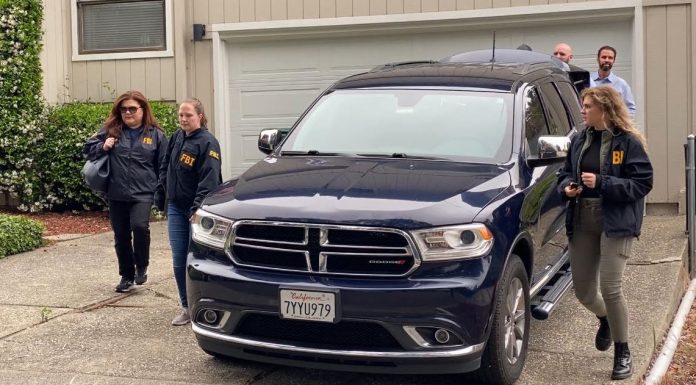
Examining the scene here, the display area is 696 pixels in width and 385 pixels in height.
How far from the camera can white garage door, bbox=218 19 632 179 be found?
11141 mm

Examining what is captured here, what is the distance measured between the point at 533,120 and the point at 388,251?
1.98 meters

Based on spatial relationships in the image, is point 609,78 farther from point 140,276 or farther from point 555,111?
point 140,276

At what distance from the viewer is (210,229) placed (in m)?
5.18

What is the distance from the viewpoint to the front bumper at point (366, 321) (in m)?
4.60

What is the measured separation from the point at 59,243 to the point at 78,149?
7.05ft

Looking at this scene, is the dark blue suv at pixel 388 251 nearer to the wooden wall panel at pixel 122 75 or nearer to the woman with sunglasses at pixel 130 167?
the woman with sunglasses at pixel 130 167

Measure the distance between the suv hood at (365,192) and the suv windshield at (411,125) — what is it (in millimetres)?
227

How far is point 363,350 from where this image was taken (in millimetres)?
4715

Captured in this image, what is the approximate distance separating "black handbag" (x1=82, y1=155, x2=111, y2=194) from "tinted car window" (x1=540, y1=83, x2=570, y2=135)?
3.51 metres

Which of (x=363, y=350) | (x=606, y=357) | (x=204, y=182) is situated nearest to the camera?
(x=363, y=350)

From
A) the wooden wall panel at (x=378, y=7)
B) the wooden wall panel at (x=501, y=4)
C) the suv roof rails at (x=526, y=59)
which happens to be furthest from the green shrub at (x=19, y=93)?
the suv roof rails at (x=526, y=59)

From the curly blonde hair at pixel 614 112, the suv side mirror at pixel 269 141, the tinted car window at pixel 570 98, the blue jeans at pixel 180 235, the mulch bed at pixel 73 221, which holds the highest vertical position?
the tinted car window at pixel 570 98

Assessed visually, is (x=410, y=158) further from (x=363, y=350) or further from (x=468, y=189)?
(x=363, y=350)

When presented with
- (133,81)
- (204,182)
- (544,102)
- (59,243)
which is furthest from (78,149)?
(544,102)
